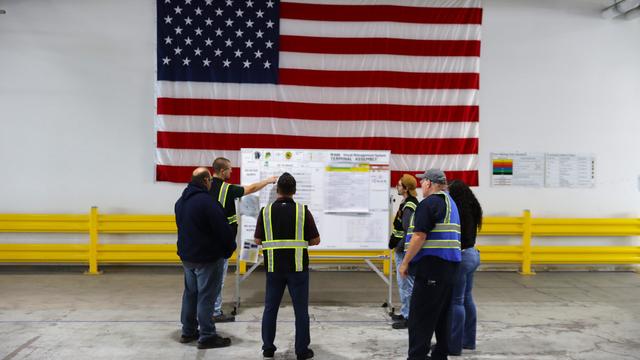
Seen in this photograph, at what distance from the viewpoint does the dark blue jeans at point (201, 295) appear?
498 cm

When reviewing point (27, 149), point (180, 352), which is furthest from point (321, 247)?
point (27, 149)

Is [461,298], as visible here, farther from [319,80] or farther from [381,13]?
[381,13]

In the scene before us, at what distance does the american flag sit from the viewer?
8898 millimetres

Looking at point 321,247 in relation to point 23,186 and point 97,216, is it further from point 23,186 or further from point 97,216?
point 23,186

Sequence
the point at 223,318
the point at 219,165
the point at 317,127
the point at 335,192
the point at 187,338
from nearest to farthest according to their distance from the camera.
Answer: the point at 187,338 < the point at 219,165 < the point at 223,318 < the point at 335,192 < the point at 317,127

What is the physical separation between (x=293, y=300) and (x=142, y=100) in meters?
5.69

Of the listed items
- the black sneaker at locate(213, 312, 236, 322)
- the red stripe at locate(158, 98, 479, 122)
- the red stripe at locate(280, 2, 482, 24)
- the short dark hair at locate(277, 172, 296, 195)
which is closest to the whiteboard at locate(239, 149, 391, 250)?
the black sneaker at locate(213, 312, 236, 322)

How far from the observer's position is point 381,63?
29.9 feet

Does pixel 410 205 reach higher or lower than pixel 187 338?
higher

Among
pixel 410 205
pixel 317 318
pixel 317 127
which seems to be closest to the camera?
pixel 410 205

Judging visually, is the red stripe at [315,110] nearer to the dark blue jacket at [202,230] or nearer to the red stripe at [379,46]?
the red stripe at [379,46]

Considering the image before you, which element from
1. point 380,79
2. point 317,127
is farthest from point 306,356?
point 380,79

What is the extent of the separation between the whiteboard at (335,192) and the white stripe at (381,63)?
2924 millimetres

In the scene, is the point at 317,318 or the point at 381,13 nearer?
the point at 317,318
